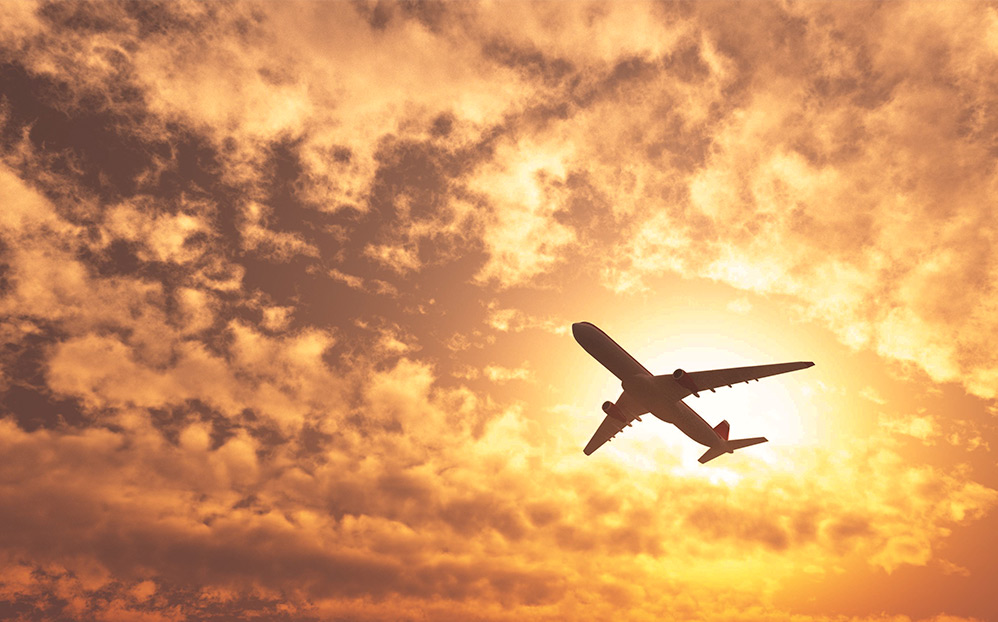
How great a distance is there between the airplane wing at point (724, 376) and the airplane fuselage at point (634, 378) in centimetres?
144

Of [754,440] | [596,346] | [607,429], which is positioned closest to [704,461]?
[754,440]

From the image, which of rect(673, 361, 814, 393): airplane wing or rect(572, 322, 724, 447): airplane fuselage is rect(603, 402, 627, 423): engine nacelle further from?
rect(673, 361, 814, 393): airplane wing

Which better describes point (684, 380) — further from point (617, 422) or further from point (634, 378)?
point (617, 422)

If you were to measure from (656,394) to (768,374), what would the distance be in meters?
11.7

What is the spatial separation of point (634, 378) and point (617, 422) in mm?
17958

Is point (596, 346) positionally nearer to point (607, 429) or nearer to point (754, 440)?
point (607, 429)

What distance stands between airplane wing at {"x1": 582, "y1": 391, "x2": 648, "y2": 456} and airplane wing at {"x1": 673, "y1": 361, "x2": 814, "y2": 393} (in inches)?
343

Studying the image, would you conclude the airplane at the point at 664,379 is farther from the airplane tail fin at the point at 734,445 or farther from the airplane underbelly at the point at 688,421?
the airplane tail fin at the point at 734,445

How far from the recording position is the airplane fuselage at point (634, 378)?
60.9m

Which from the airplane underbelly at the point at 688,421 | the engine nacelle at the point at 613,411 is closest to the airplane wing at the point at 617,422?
the engine nacelle at the point at 613,411

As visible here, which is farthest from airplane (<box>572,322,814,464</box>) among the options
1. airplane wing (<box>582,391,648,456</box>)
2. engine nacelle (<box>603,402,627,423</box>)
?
engine nacelle (<box>603,402,627,423</box>)

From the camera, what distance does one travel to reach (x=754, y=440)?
76.7m

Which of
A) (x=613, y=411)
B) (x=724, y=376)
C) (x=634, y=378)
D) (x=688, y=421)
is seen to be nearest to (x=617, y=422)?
(x=613, y=411)

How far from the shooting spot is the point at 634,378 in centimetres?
6278
